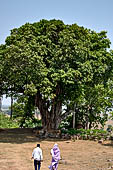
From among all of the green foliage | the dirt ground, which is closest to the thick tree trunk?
the dirt ground

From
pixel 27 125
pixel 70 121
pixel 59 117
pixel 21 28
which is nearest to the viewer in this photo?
pixel 21 28

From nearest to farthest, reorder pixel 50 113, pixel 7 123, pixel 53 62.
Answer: pixel 53 62
pixel 50 113
pixel 7 123

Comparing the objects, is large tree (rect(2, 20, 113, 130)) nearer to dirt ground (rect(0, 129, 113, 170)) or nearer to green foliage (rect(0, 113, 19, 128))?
dirt ground (rect(0, 129, 113, 170))

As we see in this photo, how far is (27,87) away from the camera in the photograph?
22.0 m

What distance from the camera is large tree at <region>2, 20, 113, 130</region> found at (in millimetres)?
22422

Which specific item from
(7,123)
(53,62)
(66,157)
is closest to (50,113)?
(53,62)

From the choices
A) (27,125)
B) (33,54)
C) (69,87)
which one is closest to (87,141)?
(69,87)

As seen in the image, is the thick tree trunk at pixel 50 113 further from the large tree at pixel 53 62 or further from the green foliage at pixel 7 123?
the green foliage at pixel 7 123

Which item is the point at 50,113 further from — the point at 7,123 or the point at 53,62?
the point at 7,123

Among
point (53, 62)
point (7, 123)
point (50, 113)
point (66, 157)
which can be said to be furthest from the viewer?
point (7, 123)

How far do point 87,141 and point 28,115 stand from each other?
11329 mm

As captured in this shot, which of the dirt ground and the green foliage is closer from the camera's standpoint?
the dirt ground

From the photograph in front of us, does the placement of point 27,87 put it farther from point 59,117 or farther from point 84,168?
point 84,168

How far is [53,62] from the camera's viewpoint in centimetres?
2355
